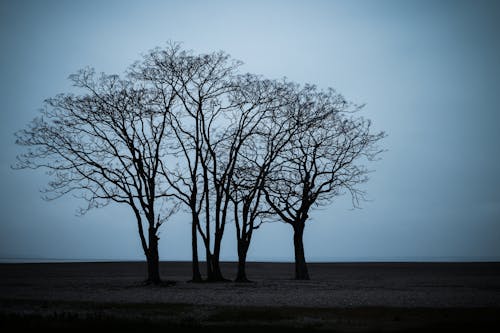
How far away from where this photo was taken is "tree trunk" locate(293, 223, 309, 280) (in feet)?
128

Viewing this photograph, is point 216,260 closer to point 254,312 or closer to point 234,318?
point 254,312

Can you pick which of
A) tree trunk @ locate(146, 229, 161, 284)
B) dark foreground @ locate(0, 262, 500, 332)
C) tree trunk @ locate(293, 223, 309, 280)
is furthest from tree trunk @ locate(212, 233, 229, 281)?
dark foreground @ locate(0, 262, 500, 332)

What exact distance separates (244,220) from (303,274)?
679 centimetres

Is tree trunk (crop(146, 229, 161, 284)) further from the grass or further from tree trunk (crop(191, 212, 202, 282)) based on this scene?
the grass

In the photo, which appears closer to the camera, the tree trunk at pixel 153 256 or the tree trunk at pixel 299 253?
the tree trunk at pixel 153 256

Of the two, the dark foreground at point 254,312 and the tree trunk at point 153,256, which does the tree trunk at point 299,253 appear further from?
the dark foreground at point 254,312

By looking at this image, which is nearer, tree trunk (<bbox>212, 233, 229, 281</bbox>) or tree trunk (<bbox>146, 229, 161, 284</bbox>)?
tree trunk (<bbox>146, 229, 161, 284</bbox>)

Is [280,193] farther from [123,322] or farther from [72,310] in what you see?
[123,322]

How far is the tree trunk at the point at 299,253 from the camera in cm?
3903

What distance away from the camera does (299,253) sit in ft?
128

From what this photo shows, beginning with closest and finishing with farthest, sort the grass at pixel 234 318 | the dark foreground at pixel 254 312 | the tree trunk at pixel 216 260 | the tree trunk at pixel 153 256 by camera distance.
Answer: the grass at pixel 234 318, the dark foreground at pixel 254 312, the tree trunk at pixel 153 256, the tree trunk at pixel 216 260

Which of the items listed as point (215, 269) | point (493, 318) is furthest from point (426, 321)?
point (215, 269)

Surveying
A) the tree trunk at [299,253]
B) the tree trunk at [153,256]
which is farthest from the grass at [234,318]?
the tree trunk at [299,253]

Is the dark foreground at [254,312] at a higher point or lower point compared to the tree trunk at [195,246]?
lower
